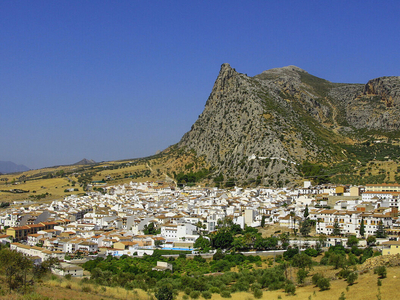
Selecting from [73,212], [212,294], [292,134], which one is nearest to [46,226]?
[73,212]

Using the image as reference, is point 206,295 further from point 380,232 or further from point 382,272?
point 380,232

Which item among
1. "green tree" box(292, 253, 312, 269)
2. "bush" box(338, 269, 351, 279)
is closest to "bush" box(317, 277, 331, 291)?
"bush" box(338, 269, 351, 279)

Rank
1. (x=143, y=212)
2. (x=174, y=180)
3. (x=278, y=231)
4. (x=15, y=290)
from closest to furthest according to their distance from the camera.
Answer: (x=15, y=290), (x=278, y=231), (x=143, y=212), (x=174, y=180)

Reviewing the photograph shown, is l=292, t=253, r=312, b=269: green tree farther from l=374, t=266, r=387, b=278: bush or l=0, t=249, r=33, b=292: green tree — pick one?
l=0, t=249, r=33, b=292: green tree

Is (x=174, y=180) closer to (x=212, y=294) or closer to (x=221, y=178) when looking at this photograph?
(x=221, y=178)

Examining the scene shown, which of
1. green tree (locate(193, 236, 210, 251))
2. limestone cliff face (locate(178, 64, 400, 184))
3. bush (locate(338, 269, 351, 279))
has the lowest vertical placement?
green tree (locate(193, 236, 210, 251))

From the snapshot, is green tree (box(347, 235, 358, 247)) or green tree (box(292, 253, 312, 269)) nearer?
green tree (box(292, 253, 312, 269))
